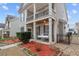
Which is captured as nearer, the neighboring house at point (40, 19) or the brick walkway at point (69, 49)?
the brick walkway at point (69, 49)

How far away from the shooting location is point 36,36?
357 centimetres

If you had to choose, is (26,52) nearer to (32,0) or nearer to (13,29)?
(13,29)

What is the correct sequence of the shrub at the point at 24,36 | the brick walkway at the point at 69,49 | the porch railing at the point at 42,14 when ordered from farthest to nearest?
the porch railing at the point at 42,14, the shrub at the point at 24,36, the brick walkway at the point at 69,49

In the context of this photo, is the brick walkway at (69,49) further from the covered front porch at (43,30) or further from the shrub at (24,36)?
the shrub at (24,36)

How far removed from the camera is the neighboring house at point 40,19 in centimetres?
359

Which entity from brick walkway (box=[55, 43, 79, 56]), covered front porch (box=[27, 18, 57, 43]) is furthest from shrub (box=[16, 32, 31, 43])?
brick walkway (box=[55, 43, 79, 56])

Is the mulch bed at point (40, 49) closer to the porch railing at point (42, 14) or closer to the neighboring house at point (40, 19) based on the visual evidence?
the neighboring house at point (40, 19)

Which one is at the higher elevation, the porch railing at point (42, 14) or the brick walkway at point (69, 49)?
the porch railing at point (42, 14)

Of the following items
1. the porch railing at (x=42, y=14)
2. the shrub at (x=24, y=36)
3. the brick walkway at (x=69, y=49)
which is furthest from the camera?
the porch railing at (x=42, y=14)

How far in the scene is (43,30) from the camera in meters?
3.54

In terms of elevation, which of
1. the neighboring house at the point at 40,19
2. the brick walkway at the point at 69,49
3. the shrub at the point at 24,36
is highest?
the neighboring house at the point at 40,19

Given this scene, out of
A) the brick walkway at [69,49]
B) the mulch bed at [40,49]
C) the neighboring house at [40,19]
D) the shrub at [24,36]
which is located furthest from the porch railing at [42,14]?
the brick walkway at [69,49]

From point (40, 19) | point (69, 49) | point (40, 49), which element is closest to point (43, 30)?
point (40, 19)

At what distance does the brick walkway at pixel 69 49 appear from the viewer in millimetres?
3365
